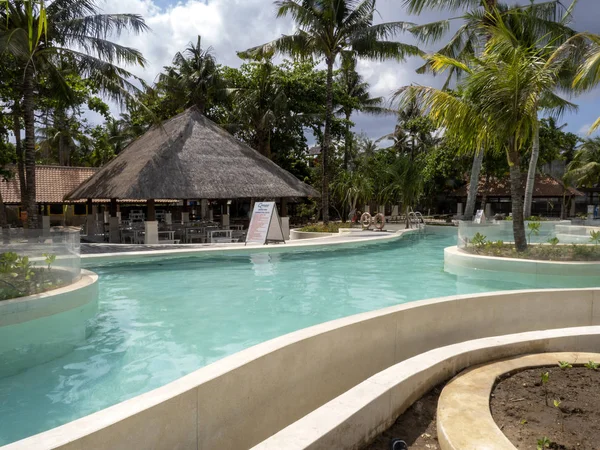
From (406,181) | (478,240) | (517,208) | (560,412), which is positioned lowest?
(560,412)

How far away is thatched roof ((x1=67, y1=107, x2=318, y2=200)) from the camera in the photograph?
15.8 meters

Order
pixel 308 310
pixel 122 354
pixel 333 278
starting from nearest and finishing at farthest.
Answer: pixel 122 354, pixel 308 310, pixel 333 278

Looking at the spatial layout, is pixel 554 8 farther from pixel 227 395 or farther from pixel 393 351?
pixel 227 395

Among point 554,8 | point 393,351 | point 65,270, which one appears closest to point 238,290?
point 65,270

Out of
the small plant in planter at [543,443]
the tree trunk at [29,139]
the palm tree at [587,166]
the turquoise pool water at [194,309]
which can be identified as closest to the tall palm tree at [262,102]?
the tree trunk at [29,139]

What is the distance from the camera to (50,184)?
2291 cm

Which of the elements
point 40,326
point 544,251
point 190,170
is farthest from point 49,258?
point 190,170

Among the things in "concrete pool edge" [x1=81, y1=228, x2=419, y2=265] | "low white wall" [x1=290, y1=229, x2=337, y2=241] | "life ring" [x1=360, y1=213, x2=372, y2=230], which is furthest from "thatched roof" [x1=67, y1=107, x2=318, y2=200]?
"concrete pool edge" [x1=81, y1=228, x2=419, y2=265]

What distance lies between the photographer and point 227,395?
306cm

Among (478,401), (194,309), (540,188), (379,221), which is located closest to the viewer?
(478,401)

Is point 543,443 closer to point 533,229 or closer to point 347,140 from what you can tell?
point 533,229

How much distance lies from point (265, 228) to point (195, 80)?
631 inches

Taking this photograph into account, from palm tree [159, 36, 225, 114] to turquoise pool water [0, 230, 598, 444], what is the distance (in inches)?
651

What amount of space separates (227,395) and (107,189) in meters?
14.8
